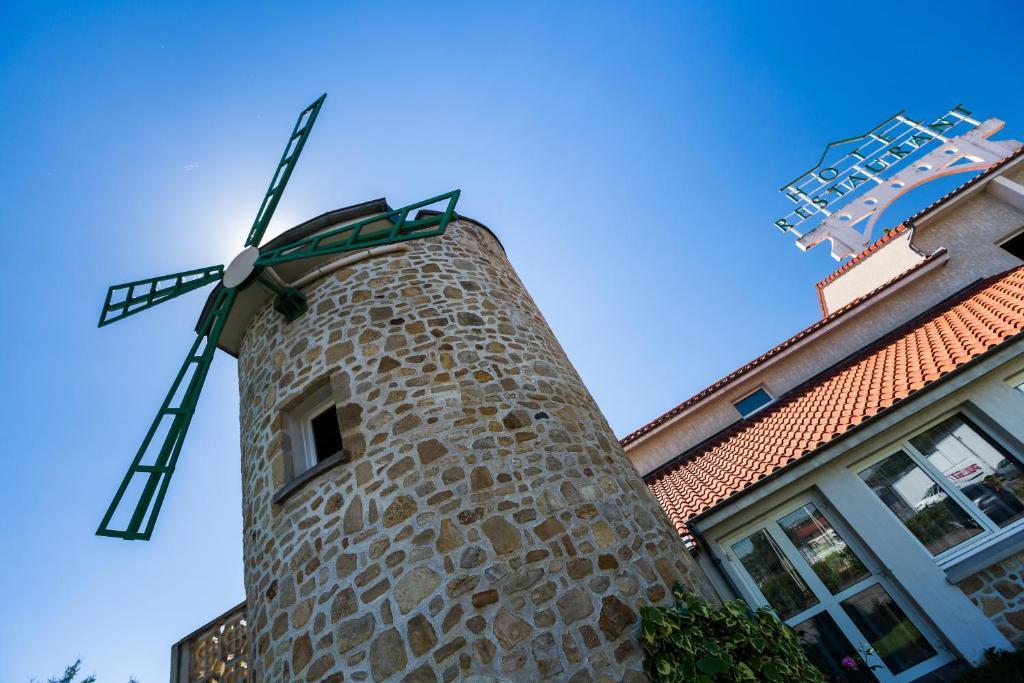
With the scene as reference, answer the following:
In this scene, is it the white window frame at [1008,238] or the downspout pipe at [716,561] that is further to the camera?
the white window frame at [1008,238]

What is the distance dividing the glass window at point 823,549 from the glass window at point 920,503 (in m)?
0.77

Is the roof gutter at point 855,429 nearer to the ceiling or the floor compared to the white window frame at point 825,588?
nearer to the ceiling

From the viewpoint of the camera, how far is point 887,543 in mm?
6070

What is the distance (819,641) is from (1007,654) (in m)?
1.77

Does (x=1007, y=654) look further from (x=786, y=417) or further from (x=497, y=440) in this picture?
(x=497, y=440)

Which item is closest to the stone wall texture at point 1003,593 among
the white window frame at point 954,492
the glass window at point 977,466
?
the white window frame at point 954,492

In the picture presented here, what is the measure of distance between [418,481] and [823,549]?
5729mm

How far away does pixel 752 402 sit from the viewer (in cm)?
1167

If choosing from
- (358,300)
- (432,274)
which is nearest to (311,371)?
(358,300)

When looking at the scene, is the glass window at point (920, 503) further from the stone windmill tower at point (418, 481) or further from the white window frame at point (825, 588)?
the stone windmill tower at point (418, 481)

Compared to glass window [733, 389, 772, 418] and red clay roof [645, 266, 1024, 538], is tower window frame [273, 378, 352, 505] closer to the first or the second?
red clay roof [645, 266, 1024, 538]

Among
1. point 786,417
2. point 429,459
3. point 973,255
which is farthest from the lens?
point 973,255

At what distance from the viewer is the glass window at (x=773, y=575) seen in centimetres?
646

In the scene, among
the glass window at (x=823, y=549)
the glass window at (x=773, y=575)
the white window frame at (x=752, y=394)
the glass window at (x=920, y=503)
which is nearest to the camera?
the glass window at (x=920, y=503)
